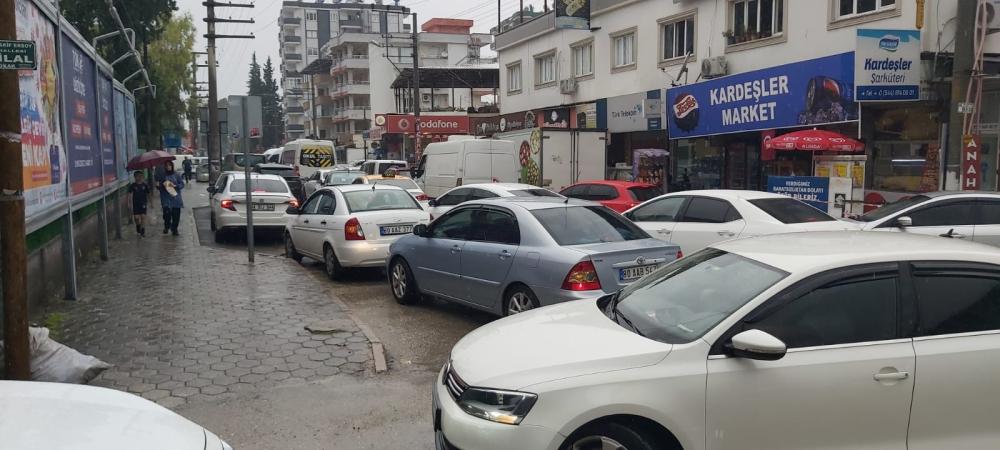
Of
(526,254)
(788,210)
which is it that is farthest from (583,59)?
(526,254)

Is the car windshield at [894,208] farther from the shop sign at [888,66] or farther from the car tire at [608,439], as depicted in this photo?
the car tire at [608,439]

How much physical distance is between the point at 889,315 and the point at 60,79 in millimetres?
9822

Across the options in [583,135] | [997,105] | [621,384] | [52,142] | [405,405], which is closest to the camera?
[621,384]

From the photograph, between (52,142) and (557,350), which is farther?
(52,142)

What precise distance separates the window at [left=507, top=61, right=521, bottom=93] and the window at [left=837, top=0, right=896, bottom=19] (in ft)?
53.3

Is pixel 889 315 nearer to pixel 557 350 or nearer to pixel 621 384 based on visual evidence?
pixel 621 384

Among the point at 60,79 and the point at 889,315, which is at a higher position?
the point at 60,79

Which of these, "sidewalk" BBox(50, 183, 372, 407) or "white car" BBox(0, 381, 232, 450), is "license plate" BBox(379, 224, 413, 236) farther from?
"white car" BBox(0, 381, 232, 450)

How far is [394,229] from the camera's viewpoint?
11016 millimetres

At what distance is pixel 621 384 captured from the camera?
3.46 meters

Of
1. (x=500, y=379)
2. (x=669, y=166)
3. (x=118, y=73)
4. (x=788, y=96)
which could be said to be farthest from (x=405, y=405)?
(x=118, y=73)

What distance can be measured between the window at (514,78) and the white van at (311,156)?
878 centimetres

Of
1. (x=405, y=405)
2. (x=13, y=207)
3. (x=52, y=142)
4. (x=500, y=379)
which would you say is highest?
(x=52, y=142)

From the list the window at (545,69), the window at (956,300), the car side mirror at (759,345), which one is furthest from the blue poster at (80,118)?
the window at (545,69)
